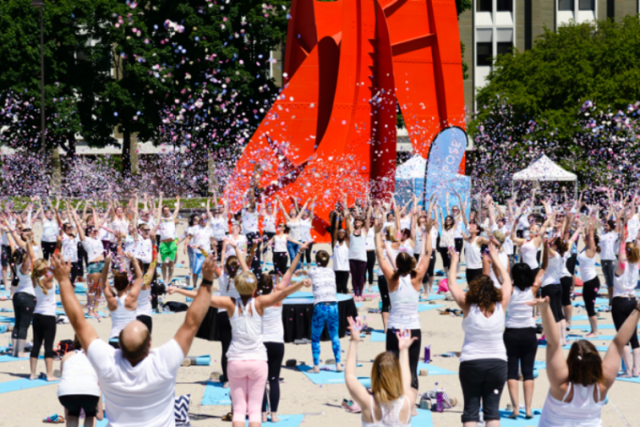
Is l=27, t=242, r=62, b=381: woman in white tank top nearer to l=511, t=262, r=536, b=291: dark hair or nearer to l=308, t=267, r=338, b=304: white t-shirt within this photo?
l=308, t=267, r=338, b=304: white t-shirt

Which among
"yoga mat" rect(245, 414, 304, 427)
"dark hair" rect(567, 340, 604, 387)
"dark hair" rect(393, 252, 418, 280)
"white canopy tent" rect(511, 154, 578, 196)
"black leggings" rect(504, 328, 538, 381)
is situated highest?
"white canopy tent" rect(511, 154, 578, 196)

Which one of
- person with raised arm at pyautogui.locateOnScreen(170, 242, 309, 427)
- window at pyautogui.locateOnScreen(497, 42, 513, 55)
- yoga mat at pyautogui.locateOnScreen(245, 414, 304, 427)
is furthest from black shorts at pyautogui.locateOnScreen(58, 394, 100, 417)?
window at pyautogui.locateOnScreen(497, 42, 513, 55)

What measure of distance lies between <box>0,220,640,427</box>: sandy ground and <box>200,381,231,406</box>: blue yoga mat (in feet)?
0.28

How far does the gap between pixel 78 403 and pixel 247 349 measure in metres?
1.53

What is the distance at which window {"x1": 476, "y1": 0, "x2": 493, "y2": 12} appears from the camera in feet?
181

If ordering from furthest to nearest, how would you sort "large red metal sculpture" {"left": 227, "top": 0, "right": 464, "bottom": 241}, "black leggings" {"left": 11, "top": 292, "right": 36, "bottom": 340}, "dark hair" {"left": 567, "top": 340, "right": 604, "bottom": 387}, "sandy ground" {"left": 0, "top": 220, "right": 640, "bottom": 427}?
"large red metal sculpture" {"left": 227, "top": 0, "right": 464, "bottom": 241} → "black leggings" {"left": 11, "top": 292, "right": 36, "bottom": 340} → "sandy ground" {"left": 0, "top": 220, "right": 640, "bottom": 427} → "dark hair" {"left": 567, "top": 340, "right": 604, "bottom": 387}

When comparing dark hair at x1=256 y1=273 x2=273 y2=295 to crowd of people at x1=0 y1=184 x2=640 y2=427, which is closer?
crowd of people at x1=0 y1=184 x2=640 y2=427

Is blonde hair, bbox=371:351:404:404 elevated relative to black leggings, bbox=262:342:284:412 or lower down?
elevated

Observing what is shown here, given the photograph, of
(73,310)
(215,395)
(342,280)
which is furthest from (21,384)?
(342,280)

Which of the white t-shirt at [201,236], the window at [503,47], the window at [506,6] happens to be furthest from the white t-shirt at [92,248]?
the window at [506,6]

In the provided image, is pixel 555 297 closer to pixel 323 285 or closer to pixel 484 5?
pixel 323 285

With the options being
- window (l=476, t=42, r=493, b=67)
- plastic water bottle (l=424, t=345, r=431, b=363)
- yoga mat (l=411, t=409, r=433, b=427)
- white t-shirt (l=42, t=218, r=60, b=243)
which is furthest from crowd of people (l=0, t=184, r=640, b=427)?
window (l=476, t=42, r=493, b=67)

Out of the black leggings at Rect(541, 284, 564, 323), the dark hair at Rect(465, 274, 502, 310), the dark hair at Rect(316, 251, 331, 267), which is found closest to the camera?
the dark hair at Rect(465, 274, 502, 310)

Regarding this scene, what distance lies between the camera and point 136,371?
14.1ft
